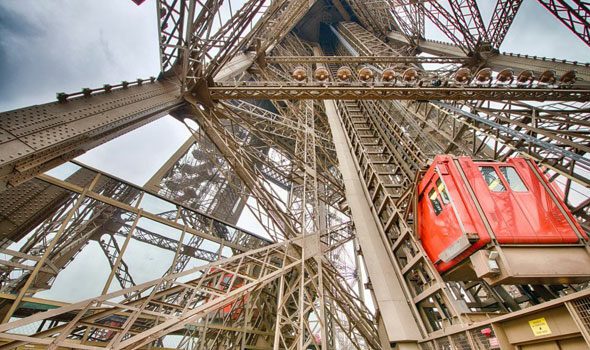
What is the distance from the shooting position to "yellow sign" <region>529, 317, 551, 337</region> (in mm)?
2315

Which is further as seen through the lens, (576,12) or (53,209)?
(576,12)

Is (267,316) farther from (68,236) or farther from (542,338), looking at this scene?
(542,338)

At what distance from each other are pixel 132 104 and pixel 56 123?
53.5 inches

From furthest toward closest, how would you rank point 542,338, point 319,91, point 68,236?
point 68,236 < point 319,91 < point 542,338

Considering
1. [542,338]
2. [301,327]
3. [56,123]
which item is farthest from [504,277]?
[56,123]

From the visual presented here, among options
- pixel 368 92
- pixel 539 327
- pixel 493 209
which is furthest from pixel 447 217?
pixel 368 92

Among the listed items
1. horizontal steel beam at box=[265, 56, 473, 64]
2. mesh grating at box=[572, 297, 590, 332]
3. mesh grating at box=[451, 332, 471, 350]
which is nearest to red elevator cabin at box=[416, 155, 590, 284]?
mesh grating at box=[572, 297, 590, 332]

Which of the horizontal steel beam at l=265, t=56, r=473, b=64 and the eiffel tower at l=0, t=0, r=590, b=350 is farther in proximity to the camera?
the horizontal steel beam at l=265, t=56, r=473, b=64

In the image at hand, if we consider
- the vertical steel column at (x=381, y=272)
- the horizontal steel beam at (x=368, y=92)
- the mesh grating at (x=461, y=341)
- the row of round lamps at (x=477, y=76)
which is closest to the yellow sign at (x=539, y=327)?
the mesh grating at (x=461, y=341)

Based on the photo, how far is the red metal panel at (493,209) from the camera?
126 inches

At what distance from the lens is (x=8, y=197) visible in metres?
5.40

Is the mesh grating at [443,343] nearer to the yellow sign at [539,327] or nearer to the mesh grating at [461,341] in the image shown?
the mesh grating at [461,341]

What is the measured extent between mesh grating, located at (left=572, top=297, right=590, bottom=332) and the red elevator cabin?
76 centimetres

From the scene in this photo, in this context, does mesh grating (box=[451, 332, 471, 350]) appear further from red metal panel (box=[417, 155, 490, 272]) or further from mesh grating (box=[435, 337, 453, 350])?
red metal panel (box=[417, 155, 490, 272])
